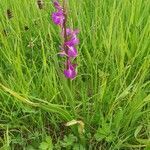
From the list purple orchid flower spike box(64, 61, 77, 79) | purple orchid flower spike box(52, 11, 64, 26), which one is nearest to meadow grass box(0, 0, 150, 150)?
purple orchid flower spike box(64, 61, 77, 79)

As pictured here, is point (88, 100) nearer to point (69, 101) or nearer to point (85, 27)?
point (69, 101)

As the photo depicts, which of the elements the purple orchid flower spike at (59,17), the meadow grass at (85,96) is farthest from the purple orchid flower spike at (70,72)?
the purple orchid flower spike at (59,17)

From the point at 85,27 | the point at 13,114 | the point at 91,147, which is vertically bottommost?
the point at 91,147

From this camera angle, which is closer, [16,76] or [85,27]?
[16,76]

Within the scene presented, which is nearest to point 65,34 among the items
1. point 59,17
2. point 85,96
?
point 59,17

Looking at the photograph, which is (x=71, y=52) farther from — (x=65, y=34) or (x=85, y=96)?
(x=85, y=96)

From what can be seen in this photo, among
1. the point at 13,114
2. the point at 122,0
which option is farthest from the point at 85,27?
the point at 13,114

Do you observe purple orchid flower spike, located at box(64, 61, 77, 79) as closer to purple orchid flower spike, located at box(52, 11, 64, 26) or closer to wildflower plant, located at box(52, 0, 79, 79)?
wildflower plant, located at box(52, 0, 79, 79)

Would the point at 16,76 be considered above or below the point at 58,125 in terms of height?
above

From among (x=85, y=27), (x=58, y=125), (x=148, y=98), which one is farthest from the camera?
(x=85, y=27)

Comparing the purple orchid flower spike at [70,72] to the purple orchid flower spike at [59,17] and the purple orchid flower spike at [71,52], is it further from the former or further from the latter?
the purple orchid flower spike at [59,17]
